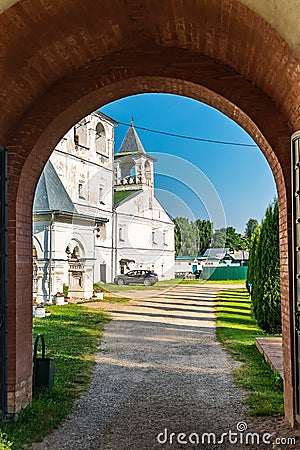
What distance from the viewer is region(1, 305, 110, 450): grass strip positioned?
5.20 metres

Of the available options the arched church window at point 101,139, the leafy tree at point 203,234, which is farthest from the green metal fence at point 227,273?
the arched church window at point 101,139

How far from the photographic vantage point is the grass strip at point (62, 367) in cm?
Answer: 520

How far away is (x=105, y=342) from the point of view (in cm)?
1149

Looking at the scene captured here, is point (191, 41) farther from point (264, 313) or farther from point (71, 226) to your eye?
point (71, 226)

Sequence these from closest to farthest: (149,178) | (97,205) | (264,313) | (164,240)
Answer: (264,313) < (97,205) < (164,240) < (149,178)

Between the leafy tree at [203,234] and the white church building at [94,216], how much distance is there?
1.77 meters

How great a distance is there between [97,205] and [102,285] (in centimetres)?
442

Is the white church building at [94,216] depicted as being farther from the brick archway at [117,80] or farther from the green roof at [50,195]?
the brick archway at [117,80]

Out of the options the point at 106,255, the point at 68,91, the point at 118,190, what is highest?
the point at 118,190

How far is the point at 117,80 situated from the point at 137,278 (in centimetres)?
2244

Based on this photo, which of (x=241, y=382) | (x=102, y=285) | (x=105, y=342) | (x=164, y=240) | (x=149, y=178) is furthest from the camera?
(x=149, y=178)

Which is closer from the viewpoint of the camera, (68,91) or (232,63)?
(232,63)

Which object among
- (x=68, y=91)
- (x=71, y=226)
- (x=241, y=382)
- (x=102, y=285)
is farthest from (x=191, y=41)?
(x=102, y=285)

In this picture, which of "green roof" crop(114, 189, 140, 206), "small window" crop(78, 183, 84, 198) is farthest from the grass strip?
"green roof" crop(114, 189, 140, 206)
